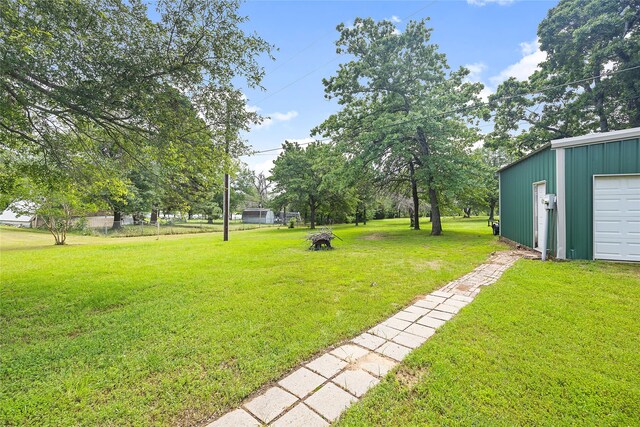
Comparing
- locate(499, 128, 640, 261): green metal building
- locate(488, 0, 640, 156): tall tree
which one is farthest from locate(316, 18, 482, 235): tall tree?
locate(499, 128, 640, 261): green metal building

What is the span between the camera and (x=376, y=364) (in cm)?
233

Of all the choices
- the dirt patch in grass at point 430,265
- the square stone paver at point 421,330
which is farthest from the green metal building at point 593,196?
the square stone paver at point 421,330

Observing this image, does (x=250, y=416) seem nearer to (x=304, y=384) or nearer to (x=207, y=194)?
(x=304, y=384)

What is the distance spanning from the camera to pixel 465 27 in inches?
362

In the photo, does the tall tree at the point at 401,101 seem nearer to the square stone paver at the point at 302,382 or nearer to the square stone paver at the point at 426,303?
the square stone paver at the point at 426,303

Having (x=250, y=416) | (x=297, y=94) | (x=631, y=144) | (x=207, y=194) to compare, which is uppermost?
(x=297, y=94)

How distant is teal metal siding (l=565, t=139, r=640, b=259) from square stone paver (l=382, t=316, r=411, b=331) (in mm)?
5478

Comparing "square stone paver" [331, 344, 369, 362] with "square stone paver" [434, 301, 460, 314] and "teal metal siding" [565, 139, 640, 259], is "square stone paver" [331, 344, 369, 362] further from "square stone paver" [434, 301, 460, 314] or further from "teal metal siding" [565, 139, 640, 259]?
"teal metal siding" [565, 139, 640, 259]

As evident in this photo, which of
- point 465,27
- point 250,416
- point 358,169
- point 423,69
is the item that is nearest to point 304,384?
point 250,416

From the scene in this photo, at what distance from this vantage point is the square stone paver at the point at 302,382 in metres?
2.01

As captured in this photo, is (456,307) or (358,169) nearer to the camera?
(456,307)

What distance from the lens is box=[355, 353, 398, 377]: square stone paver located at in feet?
7.31

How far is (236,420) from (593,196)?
7.89 metres

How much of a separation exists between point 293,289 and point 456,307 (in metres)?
2.46
